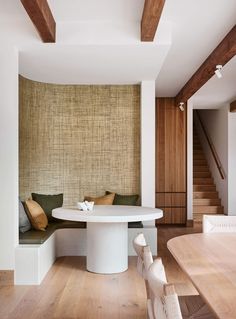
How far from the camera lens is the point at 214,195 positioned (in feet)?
31.1

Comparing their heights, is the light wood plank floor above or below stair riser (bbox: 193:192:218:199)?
below

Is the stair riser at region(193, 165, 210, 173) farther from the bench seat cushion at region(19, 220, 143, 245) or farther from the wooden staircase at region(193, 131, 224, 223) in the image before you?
the bench seat cushion at region(19, 220, 143, 245)

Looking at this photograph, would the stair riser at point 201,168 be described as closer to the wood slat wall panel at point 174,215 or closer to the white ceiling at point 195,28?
the wood slat wall panel at point 174,215

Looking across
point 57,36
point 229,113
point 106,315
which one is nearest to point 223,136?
point 229,113

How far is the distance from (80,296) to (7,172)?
1.54 m

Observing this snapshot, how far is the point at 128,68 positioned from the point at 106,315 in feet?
10.4

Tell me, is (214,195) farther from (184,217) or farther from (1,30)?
(1,30)

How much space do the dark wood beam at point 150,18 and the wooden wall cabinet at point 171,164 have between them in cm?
452

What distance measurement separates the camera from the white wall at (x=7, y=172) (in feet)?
13.7

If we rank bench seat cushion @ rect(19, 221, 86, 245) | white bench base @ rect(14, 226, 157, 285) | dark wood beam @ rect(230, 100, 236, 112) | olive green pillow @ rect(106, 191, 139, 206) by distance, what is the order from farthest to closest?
dark wood beam @ rect(230, 100, 236, 112)
olive green pillow @ rect(106, 191, 139, 206)
bench seat cushion @ rect(19, 221, 86, 245)
white bench base @ rect(14, 226, 157, 285)

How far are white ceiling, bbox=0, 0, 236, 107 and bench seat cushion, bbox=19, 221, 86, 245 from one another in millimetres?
2143

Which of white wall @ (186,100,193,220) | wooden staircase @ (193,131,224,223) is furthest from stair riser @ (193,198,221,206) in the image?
white wall @ (186,100,193,220)

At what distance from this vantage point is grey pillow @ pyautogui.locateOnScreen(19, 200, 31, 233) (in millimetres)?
4711

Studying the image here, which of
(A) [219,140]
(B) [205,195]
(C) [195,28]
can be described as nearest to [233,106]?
(A) [219,140]
